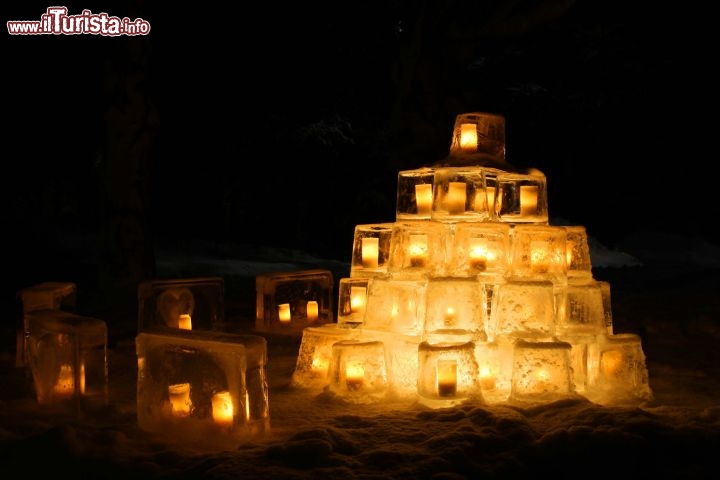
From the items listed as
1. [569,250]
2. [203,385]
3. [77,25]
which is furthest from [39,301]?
[77,25]

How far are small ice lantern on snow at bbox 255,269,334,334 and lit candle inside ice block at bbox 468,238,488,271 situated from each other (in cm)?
407

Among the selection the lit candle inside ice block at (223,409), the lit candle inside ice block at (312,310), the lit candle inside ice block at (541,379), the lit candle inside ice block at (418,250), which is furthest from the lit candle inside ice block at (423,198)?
the lit candle inside ice block at (312,310)

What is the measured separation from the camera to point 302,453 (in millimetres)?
4375

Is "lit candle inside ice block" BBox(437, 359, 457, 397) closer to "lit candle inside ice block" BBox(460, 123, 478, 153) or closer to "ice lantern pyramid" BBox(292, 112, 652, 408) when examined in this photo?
"ice lantern pyramid" BBox(292, 112, 652, 408)

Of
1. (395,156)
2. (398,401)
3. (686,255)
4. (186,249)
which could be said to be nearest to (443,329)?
(398,401)

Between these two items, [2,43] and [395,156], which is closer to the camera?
[395,156]

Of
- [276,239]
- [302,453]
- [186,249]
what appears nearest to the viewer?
[302,453]

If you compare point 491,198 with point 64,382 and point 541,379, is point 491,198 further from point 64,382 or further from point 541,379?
point 64,382

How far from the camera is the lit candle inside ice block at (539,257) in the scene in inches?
255

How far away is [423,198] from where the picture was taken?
679cm

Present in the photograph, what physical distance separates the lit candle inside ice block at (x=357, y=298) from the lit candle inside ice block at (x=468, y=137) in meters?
1.68

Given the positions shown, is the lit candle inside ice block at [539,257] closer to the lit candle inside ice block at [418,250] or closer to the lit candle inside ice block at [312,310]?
the lit candle inside ice block at [418,250]

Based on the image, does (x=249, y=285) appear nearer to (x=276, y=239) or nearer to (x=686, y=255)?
(x=276, y=239)

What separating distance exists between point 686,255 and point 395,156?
1415cm
